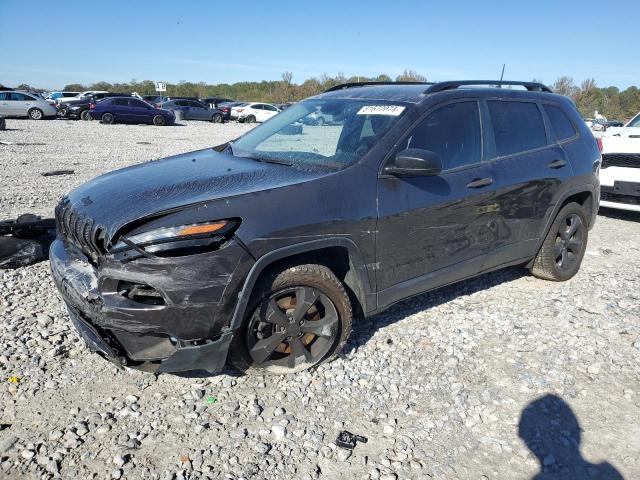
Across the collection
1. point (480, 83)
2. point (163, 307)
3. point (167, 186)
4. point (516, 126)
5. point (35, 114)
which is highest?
point (480, 83)

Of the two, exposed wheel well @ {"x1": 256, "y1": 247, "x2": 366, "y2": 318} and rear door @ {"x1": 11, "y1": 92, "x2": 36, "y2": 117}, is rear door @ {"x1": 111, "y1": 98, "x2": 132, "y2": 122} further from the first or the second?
exposed wheel well @ {"x1": 256, "y1": 247, "x2": 366, "y2": 318}

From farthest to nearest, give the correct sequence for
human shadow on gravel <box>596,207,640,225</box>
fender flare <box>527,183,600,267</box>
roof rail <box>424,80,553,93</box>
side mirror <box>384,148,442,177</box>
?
human shadow on gravel <box>596,207,640,225</box> → fender flare <box>527,183,600,267</box> → roof rail <box>424,80,553,93</box> → side mirror <box>384,148,442,177</box>

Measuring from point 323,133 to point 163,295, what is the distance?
1845 mm

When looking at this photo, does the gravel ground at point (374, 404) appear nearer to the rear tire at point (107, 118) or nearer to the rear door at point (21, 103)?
the rear tire at point (107, 118)

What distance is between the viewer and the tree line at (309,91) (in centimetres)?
5097

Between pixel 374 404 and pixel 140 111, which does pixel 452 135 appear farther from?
pixel 140 111

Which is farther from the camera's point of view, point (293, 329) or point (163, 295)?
point (293, 329)

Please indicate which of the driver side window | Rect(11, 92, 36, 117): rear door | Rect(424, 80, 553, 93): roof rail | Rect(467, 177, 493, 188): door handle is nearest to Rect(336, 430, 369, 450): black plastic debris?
the driver side window

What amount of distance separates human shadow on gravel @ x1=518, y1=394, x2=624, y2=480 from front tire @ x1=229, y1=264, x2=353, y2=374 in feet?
4.04

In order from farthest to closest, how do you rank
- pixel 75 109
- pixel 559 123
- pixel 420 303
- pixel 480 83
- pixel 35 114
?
pixel 75 109 → pixel 35 114 → pixel 559 123 → pixel 420 303 → pixel 480 83

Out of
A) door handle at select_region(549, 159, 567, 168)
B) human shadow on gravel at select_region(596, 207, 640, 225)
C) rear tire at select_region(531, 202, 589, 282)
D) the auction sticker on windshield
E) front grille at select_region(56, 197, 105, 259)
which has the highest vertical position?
the auction sticker on windshield

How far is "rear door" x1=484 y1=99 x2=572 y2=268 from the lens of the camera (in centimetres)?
407

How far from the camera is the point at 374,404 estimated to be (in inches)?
121

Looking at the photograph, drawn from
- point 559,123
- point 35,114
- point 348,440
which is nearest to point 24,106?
point 35,114
